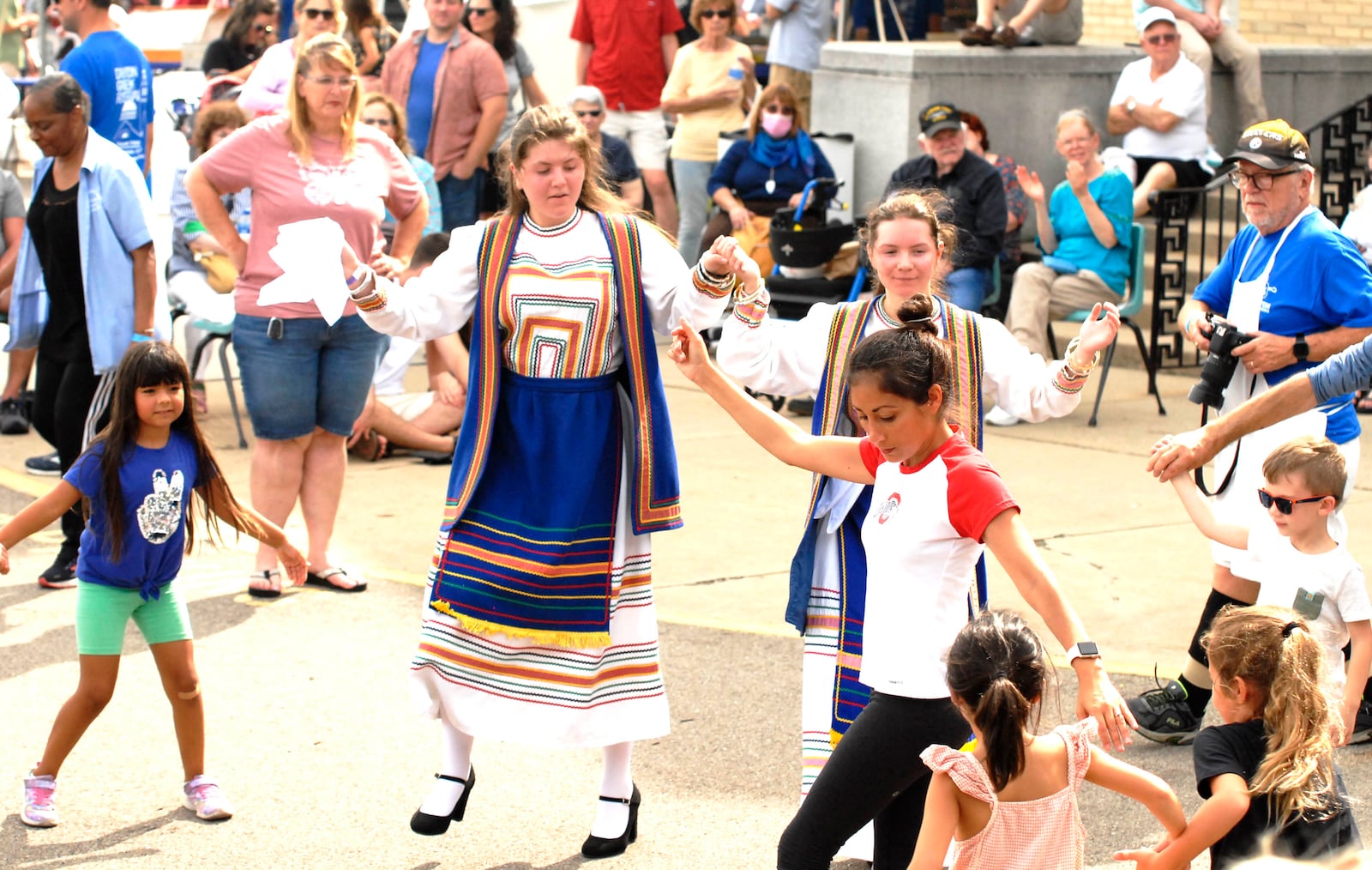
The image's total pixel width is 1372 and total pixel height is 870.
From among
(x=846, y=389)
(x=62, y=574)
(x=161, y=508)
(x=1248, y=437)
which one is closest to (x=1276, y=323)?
(x=1248, y=437)

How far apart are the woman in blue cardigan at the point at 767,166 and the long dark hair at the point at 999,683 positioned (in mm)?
7891

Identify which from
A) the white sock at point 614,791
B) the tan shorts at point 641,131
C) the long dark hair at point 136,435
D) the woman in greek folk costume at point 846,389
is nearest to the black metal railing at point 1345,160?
the tan shorts at point 641,131

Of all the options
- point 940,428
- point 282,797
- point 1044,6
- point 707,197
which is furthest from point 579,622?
point 1044,6

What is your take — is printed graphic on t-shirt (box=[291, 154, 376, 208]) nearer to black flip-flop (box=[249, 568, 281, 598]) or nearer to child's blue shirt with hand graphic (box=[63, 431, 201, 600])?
black flip-flop (box=[249, 568, 281, 598])

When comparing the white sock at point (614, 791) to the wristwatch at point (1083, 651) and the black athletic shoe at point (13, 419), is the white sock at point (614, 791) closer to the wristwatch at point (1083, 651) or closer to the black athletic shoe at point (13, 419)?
the wristwatch at point (1083, 651)

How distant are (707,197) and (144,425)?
795 cm

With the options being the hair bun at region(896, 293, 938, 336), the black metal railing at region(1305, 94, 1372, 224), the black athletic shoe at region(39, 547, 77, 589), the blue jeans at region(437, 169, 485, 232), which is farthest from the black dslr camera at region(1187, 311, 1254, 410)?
the blue jeans at region(437, 169, 485, 232)

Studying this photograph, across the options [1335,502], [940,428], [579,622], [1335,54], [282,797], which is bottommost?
[282,797]

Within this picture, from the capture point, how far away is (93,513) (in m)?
4.59

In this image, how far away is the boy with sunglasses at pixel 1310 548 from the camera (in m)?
4.38

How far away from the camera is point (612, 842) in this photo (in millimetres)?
4480

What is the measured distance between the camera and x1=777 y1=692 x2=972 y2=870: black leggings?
11.6 feet

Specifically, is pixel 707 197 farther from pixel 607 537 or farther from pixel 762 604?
pixel 607 537

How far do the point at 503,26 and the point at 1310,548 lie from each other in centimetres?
788
